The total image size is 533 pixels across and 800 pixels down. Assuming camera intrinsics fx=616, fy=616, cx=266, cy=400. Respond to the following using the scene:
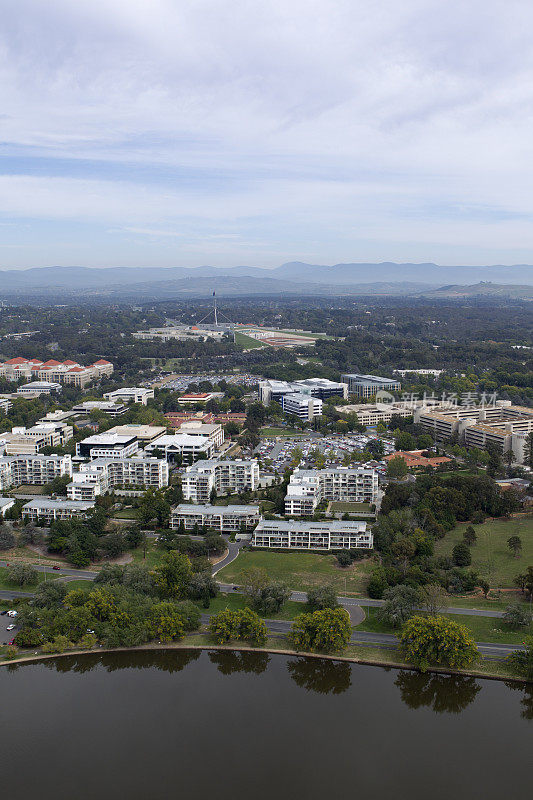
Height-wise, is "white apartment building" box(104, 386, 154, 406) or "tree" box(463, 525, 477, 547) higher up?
"white apartment building" box(104, 386, 154, 406)

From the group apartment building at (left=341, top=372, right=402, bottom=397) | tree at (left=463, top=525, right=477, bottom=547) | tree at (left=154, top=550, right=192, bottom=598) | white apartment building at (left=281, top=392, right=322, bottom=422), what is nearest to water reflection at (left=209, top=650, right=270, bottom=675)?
tree at (left=154, top=550, right=192, bottom=598)

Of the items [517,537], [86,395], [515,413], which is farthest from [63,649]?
[86,395]

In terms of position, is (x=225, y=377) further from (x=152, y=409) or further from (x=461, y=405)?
(x=461, y=405)

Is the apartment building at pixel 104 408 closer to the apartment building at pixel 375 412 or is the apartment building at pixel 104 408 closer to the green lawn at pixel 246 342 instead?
the apartment building at pixel 375 412

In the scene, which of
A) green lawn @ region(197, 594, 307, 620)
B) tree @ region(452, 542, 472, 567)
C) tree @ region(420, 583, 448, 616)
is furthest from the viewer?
tree @ region(452, 542, 472, 567)

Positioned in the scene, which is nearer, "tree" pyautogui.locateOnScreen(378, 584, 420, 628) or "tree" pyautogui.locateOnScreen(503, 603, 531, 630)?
"tree" pyautogui.locateOnScreen(503, 603, 531, 630)

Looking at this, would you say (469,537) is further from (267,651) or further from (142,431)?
(142,431)

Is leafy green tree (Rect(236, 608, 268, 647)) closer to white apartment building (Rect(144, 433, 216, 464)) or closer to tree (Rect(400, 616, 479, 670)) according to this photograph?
tree (Rect(400, 616, 479, 670))
